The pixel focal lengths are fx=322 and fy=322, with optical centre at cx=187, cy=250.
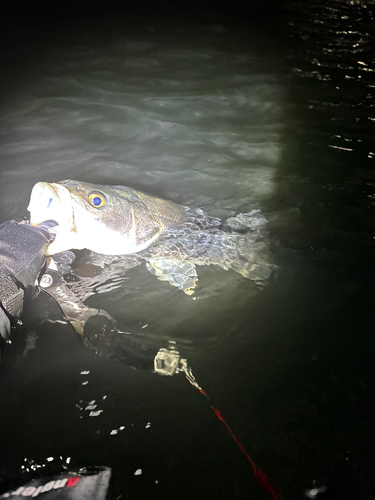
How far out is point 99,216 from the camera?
117 inches

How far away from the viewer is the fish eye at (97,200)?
298 cm

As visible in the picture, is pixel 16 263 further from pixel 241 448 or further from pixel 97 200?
pixel 241 448

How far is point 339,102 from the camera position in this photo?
617cm

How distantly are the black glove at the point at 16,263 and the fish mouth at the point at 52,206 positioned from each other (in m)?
0.16

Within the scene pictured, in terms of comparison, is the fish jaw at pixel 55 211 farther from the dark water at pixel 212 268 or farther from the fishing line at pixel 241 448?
the fishing line at pixel 241 448

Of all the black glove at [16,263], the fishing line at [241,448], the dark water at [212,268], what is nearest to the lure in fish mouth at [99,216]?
the black glove at [16,263]

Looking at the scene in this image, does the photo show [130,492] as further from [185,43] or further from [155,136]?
[185,43]

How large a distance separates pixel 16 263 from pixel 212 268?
84.1 inches

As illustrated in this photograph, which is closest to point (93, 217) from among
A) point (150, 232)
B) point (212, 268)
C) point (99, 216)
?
point (99, 216)

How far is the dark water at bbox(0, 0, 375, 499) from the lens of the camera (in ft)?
7.38

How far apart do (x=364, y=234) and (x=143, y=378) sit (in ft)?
9.94

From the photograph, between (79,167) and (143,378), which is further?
(79,167)

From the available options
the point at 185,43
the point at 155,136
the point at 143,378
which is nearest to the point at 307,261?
the point at 143,378

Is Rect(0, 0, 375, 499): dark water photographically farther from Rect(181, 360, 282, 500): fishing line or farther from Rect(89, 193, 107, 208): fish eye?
Rect(89, 193, 107, 208): fish eye
